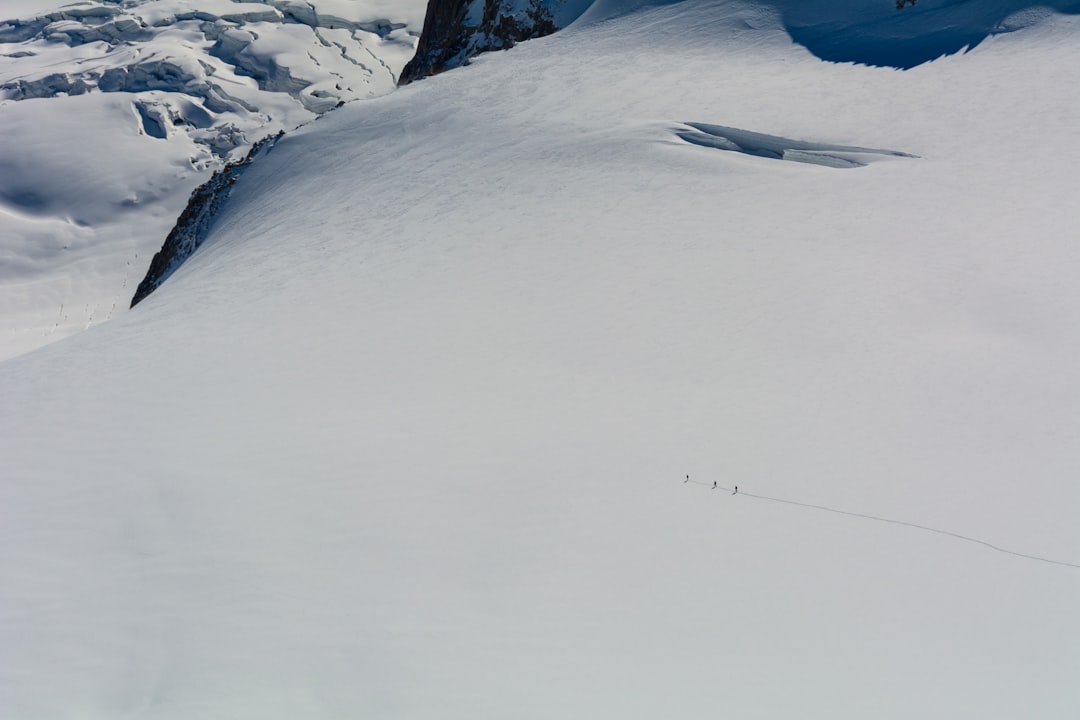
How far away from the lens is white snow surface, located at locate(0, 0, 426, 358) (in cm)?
4681

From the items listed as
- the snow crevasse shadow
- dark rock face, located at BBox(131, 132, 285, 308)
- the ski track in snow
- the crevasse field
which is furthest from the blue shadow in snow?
the ski track in snow

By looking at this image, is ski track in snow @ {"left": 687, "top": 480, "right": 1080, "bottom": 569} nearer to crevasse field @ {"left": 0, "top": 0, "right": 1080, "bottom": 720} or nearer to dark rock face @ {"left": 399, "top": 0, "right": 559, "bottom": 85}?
crevasse field @ {"left": 0, "top": 0, "right": 1080, "bottom": 720}

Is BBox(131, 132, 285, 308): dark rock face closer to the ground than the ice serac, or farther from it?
closer to the ground

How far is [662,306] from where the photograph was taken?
44.0 feet

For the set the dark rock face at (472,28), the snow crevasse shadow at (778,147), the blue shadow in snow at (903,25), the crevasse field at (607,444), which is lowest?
the crevasse field at (607,444)

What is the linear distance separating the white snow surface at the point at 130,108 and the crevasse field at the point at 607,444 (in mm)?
26684

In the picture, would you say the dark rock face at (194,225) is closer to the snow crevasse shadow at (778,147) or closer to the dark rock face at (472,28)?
the dark rock face at (472,28)

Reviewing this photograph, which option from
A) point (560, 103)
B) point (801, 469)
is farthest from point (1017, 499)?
point (560, 103)

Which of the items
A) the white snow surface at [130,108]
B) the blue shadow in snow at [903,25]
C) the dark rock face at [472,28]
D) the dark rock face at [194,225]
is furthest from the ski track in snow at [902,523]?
the white snow surface at [130,108]

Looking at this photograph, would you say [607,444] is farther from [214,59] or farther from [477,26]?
[214,59]

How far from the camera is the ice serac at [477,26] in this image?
104 ft

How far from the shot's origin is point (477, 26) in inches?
1335

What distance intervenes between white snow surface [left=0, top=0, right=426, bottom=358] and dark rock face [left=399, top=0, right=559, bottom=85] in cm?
1891

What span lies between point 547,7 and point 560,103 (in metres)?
10.6
